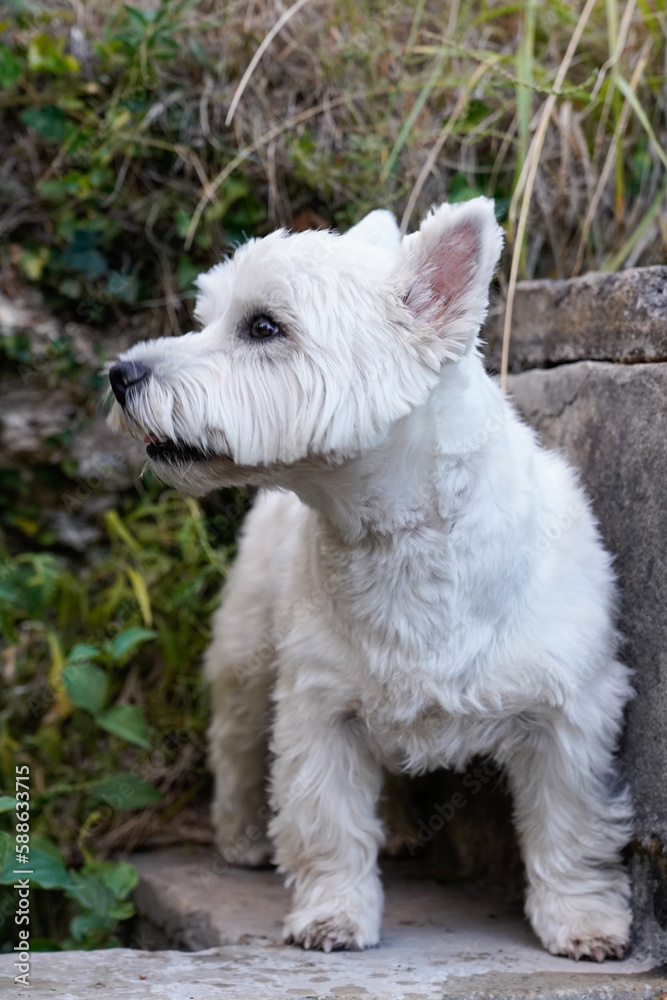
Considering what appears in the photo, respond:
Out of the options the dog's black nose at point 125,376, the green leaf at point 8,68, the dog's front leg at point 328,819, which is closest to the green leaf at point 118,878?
the dog's front leg at point 328,819

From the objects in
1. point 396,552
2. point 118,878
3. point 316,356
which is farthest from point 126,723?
point 316,356

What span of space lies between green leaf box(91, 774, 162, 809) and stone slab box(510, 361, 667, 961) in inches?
49.2

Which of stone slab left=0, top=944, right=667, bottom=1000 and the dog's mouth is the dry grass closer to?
the dog's mouth

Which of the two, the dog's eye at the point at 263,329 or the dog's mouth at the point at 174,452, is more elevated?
the dog's eye at the point at 263,329

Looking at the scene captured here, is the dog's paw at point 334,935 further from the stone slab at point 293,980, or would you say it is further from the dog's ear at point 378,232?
the dog's ear at point 378,232

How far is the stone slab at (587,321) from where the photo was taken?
2.32m

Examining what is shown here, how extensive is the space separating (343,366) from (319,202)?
1.71m

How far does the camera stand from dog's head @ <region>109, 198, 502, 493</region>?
1.85 meters

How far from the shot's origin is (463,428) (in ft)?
6.59

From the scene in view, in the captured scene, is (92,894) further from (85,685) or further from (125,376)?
(125,376)

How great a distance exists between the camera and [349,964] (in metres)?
2.14

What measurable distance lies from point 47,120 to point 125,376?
6.18 ft

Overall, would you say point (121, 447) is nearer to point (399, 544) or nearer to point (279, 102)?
point (279, 102)

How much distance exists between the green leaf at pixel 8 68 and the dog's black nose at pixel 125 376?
1.83 meters
